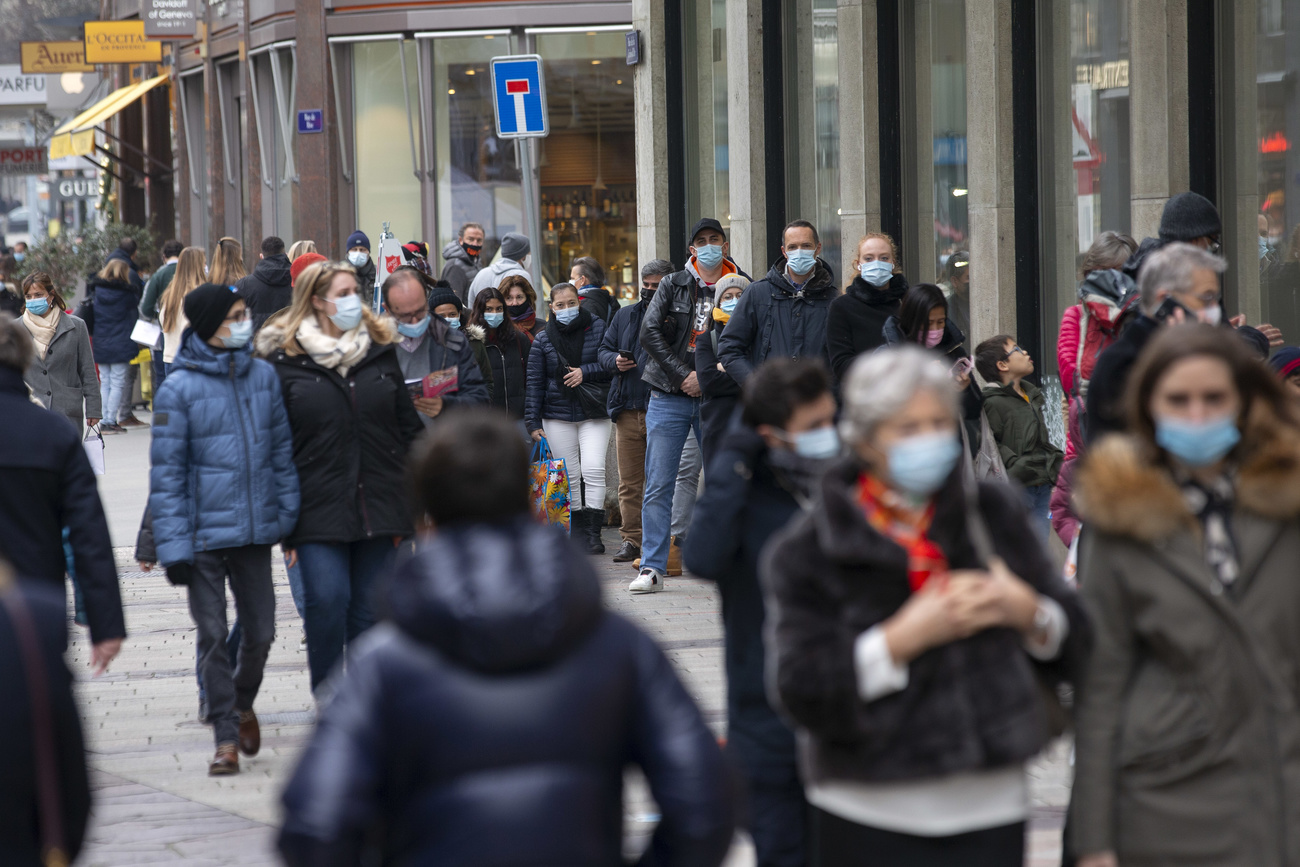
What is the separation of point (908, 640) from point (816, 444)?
1.32m

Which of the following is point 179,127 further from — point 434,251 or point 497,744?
point 497,744

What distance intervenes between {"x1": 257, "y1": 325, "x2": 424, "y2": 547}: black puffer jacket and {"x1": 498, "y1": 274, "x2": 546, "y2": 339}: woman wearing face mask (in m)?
5.12

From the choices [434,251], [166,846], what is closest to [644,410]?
[166,846]

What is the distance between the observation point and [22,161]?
56.6m

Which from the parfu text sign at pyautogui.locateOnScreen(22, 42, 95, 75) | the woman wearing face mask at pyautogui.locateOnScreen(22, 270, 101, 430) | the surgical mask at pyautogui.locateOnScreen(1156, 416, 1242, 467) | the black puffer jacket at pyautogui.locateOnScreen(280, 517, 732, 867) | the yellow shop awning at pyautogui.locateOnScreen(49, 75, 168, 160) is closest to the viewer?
the black puffer jacket at pyautogui.locateOnScreen(280, 517, 732, 867)

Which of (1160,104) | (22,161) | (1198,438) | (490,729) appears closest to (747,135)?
(1160,104)

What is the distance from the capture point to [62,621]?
3.10 m

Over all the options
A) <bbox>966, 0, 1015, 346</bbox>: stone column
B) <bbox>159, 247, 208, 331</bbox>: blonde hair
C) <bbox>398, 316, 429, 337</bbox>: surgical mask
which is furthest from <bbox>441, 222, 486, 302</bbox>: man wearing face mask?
<bbox>398, 316, 429, 337</bbox>: surgical mask

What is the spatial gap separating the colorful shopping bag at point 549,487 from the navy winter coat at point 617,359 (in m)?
0.62

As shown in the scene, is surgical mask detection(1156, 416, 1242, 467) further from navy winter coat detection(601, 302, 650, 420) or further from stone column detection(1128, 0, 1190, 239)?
navy winter coat detection(601, 302, 650, 420)

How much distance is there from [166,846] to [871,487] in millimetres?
3431

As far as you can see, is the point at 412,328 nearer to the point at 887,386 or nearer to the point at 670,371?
the point at 670,371

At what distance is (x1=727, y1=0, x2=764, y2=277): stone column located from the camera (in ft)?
45.2

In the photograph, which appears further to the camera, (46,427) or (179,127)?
(179,127)
